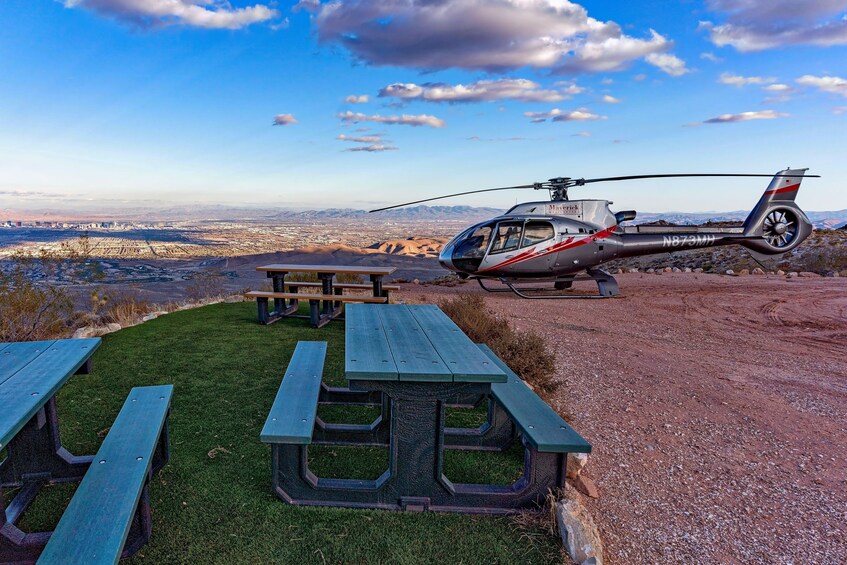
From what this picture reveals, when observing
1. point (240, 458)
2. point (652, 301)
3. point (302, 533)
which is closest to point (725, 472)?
point (302, 533)

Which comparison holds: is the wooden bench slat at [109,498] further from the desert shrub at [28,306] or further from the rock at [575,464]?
the desert shrub at [28,306]

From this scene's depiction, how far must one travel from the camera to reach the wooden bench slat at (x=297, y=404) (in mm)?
2600

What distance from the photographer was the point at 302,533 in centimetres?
Answer: 252

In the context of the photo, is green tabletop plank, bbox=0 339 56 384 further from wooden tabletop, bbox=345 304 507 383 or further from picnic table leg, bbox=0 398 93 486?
wooden tabletop, bbox=345 304 507 383

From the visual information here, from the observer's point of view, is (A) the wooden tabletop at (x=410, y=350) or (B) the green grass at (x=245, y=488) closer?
(B) the green grass at (x=245, y=488)

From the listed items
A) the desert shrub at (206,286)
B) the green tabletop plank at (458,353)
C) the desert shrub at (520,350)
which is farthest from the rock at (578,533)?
the desert shrub at (206,286)

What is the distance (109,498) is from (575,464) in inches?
107

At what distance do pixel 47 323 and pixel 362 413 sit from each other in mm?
5615

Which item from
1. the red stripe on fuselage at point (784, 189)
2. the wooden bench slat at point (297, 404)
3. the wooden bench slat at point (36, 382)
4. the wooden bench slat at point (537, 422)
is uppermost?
the red stripe on fuselage at point (784, 189)

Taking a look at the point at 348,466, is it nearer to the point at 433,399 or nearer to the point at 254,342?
the point at 433,399

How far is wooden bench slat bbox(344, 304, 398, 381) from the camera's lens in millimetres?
2525

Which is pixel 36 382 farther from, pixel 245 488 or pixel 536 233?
pixel 536 233

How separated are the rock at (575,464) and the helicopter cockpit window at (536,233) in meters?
5.94

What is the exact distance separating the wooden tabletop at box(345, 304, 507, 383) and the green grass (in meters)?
0.84
